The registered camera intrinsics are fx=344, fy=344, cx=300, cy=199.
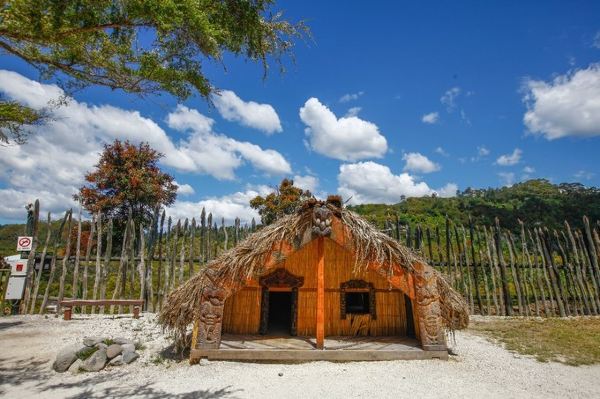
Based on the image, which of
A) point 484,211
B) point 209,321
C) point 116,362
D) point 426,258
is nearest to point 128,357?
point 116,362

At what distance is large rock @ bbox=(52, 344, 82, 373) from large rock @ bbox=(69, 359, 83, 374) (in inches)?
2.2

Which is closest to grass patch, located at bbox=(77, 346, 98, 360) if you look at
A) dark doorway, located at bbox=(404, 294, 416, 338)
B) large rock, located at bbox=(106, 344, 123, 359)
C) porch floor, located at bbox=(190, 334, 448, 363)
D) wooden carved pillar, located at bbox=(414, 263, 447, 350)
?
large rock, located at bbox=(106, 344, 123, 359)

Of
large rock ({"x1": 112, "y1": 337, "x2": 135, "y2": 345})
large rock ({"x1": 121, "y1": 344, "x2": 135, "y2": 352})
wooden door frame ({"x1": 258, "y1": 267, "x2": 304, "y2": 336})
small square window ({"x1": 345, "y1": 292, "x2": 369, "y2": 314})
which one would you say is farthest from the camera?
small square window ({"x1": 345, "y1": 292, "x2": 369, "y2": 314})

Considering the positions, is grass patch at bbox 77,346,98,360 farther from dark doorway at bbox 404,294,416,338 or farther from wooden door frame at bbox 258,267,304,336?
dark doorway at bbox 404,294,416,338

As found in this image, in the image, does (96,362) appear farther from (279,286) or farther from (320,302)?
(320,302)

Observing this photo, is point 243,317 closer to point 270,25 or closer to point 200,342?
point 200,342

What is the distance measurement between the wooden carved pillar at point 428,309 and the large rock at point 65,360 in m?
6.14

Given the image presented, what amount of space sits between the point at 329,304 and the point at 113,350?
4250 millimetres

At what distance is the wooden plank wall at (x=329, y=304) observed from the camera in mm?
7383

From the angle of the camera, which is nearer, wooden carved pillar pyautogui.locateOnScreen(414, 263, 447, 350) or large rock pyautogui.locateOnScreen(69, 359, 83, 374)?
large rock pyautogui.locateOnScreen(69, 359, 83, 374)

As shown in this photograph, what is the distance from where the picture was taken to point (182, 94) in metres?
4.68

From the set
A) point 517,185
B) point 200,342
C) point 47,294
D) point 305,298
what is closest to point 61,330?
point 47,294

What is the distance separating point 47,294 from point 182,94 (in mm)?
8034

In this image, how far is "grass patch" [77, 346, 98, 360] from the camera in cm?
601
